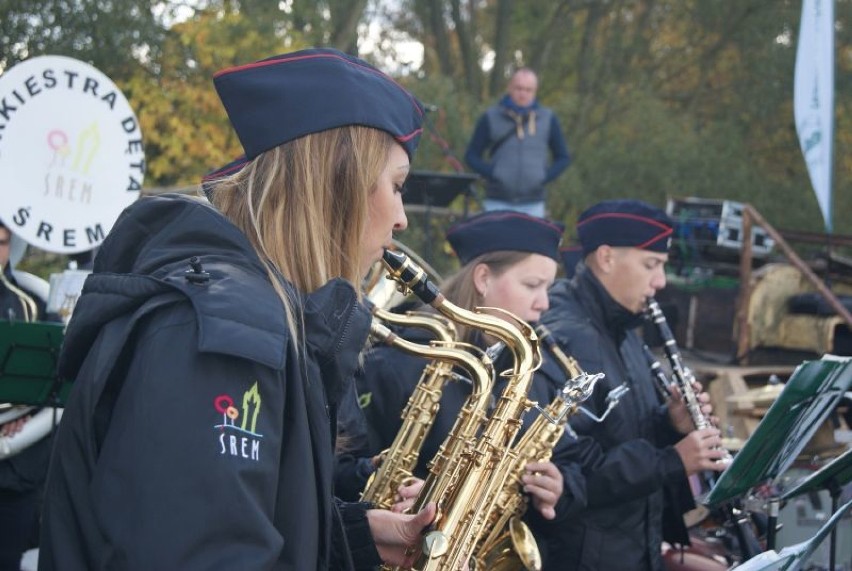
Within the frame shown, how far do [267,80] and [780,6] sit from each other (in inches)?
634

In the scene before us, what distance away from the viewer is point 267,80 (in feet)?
6.96

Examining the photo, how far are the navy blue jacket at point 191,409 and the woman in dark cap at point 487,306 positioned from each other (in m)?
1.82

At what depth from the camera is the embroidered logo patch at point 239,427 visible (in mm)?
1779

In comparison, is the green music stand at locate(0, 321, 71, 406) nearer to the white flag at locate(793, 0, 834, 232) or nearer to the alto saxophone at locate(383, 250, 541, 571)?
the alto saxophone at locate(383, 250, 541, 571)

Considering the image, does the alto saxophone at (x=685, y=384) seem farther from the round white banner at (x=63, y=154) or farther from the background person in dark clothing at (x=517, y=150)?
the background person in dark clothing at (x=517, y=150)

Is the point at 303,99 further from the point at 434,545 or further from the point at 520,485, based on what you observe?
the point at 520,485

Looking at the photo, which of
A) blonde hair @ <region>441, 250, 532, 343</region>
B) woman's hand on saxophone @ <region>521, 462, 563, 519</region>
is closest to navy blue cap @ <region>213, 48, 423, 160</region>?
woman's hand on saxophone @ <region>521, 462, 563, 519</region>

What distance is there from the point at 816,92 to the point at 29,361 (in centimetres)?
422

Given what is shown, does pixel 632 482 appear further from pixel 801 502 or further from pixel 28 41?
pixel 28 41

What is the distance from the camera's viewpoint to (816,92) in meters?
5.70

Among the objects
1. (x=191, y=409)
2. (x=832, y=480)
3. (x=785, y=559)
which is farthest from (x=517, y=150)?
(x=191, y=409)

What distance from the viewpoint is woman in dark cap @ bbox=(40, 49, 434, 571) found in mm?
1756

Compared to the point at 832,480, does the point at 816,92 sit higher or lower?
higher

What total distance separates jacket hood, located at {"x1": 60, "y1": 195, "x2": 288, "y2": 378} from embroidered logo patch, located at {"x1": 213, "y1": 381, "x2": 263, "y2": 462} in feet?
0.27
